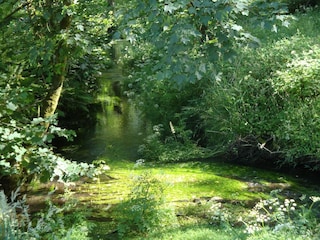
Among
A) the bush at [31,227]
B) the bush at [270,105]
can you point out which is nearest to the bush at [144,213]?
the bush at [31,227]

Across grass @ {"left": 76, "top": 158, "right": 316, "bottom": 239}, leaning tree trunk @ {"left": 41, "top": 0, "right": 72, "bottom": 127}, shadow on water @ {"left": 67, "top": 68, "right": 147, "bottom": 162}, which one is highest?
leaning tree trunk @ {"left": 41, "top": 0, "right": 72, "bottom": 127}

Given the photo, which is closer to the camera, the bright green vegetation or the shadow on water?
the bright green vegetation

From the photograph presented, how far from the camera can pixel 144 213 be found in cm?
452

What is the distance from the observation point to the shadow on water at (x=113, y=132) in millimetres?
8055

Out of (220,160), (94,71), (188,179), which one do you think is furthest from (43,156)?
(94,71)

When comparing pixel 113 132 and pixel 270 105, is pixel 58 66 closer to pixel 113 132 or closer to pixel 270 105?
pixel 270 105

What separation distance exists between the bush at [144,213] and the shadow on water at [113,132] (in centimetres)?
305

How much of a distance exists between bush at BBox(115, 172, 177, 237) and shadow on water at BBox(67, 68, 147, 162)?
10.0ft

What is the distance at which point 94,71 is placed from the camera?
10172mm

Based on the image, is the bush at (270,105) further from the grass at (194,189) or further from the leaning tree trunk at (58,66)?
the leaning tree trunk at (58,66)

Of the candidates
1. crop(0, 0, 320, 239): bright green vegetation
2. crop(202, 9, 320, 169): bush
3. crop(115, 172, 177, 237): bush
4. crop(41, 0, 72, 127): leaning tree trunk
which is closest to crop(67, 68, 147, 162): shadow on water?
crop(0, 0, 320, 239): bright green vegetation

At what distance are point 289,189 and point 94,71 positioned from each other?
5829 millimetres

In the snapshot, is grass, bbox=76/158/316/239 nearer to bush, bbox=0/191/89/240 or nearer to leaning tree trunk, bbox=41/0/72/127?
bush, bbox=0/191/89/240

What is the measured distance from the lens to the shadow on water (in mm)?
8055
